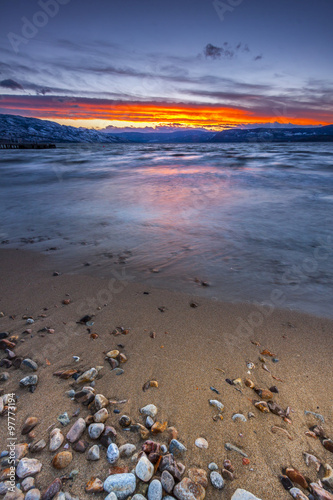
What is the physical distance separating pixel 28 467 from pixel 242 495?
4.98 ft

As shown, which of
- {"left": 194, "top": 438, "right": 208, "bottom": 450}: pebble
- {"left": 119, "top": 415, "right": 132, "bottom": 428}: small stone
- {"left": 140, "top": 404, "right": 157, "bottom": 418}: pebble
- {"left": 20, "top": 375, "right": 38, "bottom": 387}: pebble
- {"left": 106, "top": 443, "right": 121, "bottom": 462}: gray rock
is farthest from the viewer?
{"left": 20, "top": 375, "right": 38, "bottom": 387}: pebble

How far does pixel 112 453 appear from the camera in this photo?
1866mm

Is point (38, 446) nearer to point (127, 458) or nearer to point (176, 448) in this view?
point (127, 458)

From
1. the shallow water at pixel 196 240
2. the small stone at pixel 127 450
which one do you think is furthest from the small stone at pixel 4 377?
the shallow water at pixel 196 240

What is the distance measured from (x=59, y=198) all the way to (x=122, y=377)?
12372mm

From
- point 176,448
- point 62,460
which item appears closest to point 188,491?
point 176,448

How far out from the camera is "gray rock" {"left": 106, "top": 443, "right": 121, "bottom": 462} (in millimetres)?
1844

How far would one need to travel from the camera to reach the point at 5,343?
9.62 feet

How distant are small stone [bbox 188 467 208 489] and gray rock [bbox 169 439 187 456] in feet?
0.45

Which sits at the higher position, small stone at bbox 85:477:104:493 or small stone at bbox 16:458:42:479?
small stone at bbox 16:458:42:479

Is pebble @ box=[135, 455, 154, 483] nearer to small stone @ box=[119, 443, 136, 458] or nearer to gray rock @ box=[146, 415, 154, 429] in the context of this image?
small stone @ box=[119, 443, 136, 458]

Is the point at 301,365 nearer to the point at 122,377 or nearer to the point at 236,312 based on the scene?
the point at 236,312

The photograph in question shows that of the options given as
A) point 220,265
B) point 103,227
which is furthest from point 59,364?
point 103,227

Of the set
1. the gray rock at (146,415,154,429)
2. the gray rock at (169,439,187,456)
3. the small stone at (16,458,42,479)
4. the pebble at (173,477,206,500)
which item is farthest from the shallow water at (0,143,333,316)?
the small stone at (16,458,42,479)
